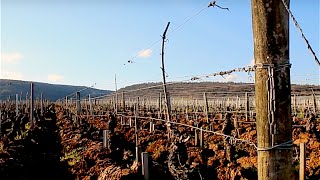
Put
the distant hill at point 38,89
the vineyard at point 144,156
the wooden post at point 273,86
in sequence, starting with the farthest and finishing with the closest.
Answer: the distant hill at point 38,89 → the vineyard at point 144,156 → the wooden post at point 273,86

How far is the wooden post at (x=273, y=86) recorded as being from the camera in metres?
2.36

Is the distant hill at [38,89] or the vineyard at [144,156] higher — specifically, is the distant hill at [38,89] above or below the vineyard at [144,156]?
above

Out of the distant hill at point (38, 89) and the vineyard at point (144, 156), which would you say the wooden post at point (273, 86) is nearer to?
the vineyard at point (144, 156)

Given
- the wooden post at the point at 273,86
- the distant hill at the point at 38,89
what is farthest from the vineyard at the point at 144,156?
the distant hill at the point at 38,89

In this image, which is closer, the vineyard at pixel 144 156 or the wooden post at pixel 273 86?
→ the wooden post at pixel 273 86

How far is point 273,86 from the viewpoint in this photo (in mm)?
2367

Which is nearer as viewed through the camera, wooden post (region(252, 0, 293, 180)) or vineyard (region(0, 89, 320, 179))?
wooden post (region(252, 0, 293, 180))

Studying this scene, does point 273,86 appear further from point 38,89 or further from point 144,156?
point 38,89

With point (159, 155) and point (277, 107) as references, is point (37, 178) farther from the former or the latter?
point (277, 107)

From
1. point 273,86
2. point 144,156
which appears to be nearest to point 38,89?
point 144,156

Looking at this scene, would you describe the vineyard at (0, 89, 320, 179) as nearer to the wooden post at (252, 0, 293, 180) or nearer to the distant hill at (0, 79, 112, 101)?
the wooden post at (252, 0, 293, 180)

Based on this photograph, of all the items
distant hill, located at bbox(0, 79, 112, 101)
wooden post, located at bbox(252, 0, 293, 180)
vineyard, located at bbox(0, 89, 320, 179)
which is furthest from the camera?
distant hill, located at bbox(0, 79, 112, 101)

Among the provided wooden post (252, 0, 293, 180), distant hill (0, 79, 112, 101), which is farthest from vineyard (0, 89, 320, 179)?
distant hill (0, 79, 112, 101)

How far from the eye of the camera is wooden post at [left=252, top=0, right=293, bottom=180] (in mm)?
2357
